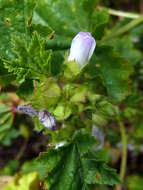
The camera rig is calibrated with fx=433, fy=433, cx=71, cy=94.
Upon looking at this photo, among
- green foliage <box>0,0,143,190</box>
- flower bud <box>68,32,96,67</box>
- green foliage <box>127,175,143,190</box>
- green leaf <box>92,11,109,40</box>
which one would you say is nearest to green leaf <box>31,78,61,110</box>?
green foliage <box>0,0,143,190</box>

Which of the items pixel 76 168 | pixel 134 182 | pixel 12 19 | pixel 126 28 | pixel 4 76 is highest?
pixel 12 19

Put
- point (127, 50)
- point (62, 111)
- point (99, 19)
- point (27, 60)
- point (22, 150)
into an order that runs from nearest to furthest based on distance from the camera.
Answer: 1. point (27, 60)
2. point (62, 111)
3. point (99, 19)
4. point (127, 50)
5. point (22, 150)

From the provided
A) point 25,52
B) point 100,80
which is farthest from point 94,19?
point 25,52

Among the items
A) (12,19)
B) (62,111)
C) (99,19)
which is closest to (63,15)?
(99,19)

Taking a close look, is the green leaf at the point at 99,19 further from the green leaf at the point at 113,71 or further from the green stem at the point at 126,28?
the green stem at the point at 126,28

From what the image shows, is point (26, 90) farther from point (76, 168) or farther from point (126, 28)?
point (126, 28)

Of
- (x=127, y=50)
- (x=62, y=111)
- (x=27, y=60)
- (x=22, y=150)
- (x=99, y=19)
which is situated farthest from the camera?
(x=22, y=150)

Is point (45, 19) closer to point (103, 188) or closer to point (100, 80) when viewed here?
point (100, 80)
